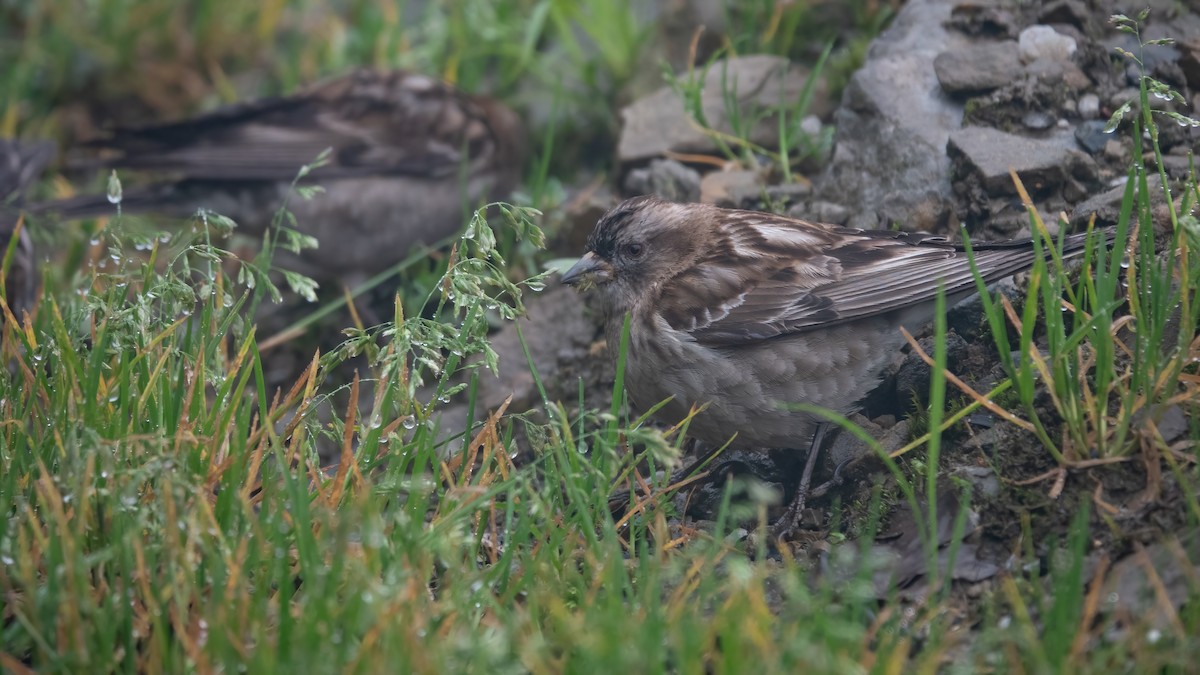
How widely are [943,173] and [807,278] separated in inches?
40.6

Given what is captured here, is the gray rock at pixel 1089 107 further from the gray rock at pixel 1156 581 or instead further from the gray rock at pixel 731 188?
the gray rock at pixel 1156 581

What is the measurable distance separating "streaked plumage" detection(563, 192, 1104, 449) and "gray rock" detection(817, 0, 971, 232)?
1.89 feet

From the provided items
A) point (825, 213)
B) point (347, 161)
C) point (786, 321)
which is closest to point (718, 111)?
point (825, 213)

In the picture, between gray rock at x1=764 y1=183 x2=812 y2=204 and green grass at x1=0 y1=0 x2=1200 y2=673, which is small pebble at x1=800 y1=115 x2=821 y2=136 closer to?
gray rock at x1=764 y1=183 x2=812 y2=204

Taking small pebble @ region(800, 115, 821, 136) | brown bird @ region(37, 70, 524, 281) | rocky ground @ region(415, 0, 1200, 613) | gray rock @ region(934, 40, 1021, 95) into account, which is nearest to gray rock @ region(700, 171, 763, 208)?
rocky ground @ region(415, 0, 1200, 613)

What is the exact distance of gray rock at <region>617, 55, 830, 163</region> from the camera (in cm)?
623

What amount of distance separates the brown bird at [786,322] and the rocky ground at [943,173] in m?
0.20

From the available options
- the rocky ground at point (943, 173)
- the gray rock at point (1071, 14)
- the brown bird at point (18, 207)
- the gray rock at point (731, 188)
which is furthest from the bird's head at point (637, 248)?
the brown bird at point (18, 207)

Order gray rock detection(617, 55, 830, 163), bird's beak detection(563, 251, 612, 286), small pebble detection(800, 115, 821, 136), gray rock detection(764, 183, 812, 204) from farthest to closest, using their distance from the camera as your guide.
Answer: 1. gray rock detection(617, 55, 830, 163)
2. small pebble detection(800, 115, 821, 136)
3. gray rock detection(764, 183, 812, 204)
4. bird's beak detection(563, 251, 612, 286)

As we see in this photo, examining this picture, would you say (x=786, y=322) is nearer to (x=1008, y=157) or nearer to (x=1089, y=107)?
(x=1008, y=157)

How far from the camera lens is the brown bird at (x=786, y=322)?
438cm

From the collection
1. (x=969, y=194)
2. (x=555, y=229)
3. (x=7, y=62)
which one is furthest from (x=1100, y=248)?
(x=7, y=62)

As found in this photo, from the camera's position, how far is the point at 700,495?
4.61 metres

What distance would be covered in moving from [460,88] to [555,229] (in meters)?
2.00
